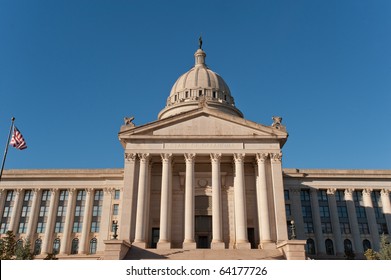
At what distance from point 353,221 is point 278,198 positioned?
21.1 m

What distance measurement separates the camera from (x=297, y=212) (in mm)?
54594

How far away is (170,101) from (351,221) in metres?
40.1

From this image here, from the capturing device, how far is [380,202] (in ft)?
185

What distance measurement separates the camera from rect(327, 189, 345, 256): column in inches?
2077

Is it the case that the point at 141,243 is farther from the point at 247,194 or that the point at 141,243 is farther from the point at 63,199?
the point at 63,199

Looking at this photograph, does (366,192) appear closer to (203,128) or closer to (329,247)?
(329,247)

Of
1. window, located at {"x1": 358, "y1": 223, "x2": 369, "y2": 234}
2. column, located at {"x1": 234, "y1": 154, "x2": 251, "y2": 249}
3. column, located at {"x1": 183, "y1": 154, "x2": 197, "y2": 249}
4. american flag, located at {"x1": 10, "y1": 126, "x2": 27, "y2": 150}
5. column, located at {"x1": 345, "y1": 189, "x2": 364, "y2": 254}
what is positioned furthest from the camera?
window, located at {"x1": 358, "y1": 223, "x2": 369, "y2": 234}

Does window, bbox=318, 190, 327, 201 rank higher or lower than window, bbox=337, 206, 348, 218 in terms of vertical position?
higher

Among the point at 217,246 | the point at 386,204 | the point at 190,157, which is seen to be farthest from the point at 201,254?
the point at 386,204

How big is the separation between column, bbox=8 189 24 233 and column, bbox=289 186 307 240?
43507 millimetres

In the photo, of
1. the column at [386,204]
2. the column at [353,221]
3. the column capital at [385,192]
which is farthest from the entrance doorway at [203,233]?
the column capital at [385,192]

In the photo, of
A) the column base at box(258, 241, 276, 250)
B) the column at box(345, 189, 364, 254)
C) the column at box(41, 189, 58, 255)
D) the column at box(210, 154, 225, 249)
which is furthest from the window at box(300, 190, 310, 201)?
the column at box(41, 189, 58, 255)

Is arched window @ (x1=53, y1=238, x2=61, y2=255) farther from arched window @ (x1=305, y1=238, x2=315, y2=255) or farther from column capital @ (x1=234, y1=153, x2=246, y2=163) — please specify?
arched window @ (x1=305, y1=238, x2=315, y2=255)

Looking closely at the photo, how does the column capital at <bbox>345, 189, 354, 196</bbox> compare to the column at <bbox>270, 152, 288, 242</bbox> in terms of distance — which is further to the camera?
the column capital at <bbox>345, 189, 354, 196</bbox>
